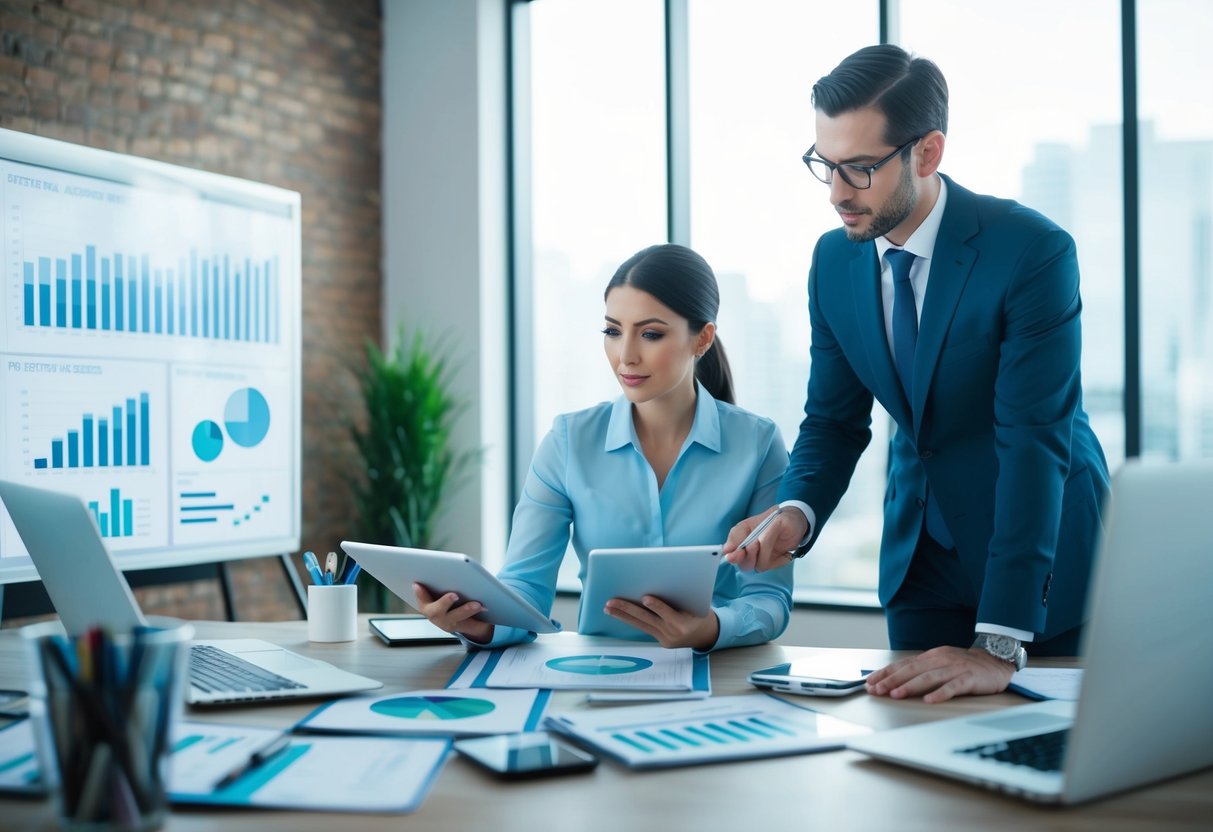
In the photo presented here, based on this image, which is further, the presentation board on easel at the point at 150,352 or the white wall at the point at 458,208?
the white wall at the point at 458,208

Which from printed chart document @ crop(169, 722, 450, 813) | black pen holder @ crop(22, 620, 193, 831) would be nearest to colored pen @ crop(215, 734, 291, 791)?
printed chart document @ crop(169, 722, 450, 813)

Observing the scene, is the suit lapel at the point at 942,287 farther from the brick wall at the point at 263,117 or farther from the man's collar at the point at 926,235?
the brick wall at the point at 263,117

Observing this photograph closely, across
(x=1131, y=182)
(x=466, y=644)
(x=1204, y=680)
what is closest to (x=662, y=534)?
(x=466, y=644)

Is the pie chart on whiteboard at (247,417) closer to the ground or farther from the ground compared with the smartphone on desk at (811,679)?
farther from the ground

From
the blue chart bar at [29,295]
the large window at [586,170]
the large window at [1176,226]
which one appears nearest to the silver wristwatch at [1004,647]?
the large window at [1176,226]

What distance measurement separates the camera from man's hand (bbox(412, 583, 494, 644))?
1576mm

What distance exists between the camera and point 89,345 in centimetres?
277

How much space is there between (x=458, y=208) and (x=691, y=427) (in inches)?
105

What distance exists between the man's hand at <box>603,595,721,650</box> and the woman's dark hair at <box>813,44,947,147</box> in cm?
79

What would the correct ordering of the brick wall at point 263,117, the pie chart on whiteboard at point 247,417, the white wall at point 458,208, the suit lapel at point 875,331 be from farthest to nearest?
the white wall at point 458,208, the brick wall at point 263,117, the pie chart on whiteboard at point 247,417, the suit lapel at point 875,331

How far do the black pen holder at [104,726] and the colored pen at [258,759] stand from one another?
0.10 metres

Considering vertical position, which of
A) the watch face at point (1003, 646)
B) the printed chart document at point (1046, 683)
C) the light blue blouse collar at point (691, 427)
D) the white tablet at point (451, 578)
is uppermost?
the light blue blouse collar at point (691, 427)

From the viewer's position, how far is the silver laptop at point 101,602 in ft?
3.98

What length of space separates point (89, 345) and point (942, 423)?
2.17m
